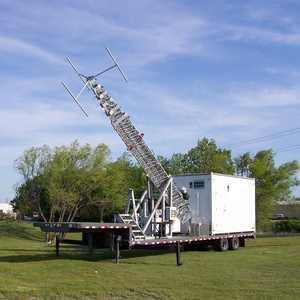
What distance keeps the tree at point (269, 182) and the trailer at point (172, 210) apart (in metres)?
18.7

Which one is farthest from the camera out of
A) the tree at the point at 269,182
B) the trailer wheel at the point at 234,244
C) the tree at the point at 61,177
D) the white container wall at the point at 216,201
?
the tree at the point at 269,182

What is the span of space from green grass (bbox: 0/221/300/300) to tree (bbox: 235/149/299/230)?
2399cm

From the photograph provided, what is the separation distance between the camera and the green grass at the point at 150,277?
32.3 ft

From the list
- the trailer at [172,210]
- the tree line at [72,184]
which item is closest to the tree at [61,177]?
the tree line at [72,184]

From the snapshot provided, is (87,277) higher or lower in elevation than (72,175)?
lower

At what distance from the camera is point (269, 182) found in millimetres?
41312

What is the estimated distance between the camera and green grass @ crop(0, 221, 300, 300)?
984 cm

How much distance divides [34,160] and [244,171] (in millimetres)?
21725

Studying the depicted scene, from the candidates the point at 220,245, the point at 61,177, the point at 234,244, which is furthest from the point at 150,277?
the point at 61,177

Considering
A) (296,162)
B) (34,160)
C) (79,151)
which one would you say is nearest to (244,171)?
(296,162)

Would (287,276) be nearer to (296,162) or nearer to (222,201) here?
(222,201)

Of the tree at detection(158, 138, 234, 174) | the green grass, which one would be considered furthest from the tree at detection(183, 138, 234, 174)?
the green grass

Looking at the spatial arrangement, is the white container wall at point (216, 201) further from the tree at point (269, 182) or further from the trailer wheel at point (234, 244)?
the tree at point (269, 182)

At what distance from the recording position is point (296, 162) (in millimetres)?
Result: 42750
